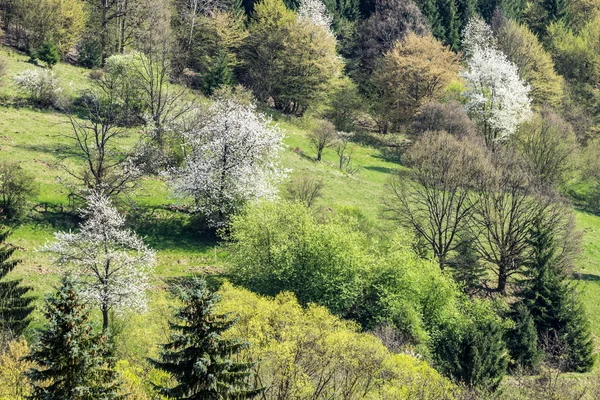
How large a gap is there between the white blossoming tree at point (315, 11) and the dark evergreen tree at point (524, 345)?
57.9 meters

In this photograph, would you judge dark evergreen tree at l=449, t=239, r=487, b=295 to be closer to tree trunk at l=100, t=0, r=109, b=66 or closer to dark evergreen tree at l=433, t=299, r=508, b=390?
dark evergreen tree at l=433, t=299, r=508, b=390

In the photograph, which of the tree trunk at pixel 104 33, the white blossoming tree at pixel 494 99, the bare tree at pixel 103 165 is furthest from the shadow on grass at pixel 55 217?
the white blossoming tree at pixel 494 99

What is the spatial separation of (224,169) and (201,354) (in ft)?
84.0

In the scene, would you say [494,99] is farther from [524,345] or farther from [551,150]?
[524,345]

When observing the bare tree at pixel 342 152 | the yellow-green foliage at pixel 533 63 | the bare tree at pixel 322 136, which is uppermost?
the yellow-green foliage at pixel 533 63

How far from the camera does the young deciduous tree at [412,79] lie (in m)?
74.8

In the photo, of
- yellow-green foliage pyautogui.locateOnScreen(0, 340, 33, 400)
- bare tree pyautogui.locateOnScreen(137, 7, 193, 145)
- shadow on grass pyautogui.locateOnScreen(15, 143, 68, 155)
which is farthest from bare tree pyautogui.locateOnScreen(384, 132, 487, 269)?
yellow-green foliage pyautogui.locateOnScreen(0, 340, 33, 400)

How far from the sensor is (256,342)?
2564 cm

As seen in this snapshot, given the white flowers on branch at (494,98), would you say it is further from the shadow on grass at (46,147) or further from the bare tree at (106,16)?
the shadow on grass at (46,147)

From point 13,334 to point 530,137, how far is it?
173ft

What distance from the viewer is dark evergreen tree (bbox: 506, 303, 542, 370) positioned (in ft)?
116

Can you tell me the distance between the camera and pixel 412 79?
7506 cm

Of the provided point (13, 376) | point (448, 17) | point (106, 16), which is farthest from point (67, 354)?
point (448, 17)

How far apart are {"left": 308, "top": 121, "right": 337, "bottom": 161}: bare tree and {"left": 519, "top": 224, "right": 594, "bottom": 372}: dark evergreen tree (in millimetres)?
24159
